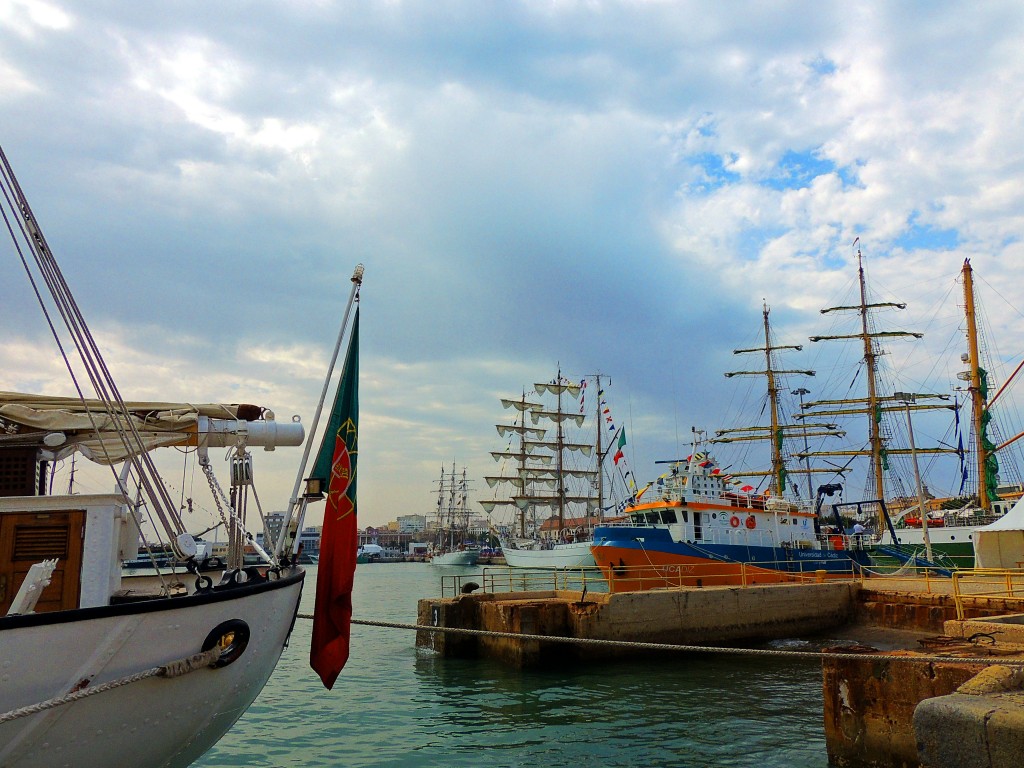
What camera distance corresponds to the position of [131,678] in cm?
629

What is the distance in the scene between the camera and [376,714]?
588 inches

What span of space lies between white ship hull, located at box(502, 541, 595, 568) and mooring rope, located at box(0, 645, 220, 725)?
52170 mm

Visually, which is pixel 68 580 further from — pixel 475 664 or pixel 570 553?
pixel 570 553

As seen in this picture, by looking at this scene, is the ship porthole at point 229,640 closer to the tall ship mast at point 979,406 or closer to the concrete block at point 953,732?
the concrete block at point 953,732

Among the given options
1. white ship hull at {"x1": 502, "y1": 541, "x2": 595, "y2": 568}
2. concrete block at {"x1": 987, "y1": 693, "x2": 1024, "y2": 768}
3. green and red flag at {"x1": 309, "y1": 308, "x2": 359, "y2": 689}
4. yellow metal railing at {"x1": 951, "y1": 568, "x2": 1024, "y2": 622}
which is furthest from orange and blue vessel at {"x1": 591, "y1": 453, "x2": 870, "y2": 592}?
concrete block at {"x1": 987, "y1": 693, "x2": 1024, "y2": 768}

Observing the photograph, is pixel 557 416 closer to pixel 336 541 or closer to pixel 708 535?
pixel 708 535

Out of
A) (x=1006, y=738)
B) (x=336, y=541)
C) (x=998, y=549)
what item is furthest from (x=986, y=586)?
(x=336, y=541)

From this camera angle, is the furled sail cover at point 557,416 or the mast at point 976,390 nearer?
the mast at point 976,390

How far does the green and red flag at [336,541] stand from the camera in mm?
7973

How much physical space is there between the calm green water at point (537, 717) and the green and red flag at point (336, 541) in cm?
456

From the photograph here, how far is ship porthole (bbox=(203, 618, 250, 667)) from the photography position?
23.0 ft

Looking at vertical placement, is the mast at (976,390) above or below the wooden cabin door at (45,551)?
above

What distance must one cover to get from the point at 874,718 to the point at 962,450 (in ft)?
183

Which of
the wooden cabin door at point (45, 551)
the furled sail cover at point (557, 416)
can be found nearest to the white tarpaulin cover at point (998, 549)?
the wooden cabin door at point (45, 551)
